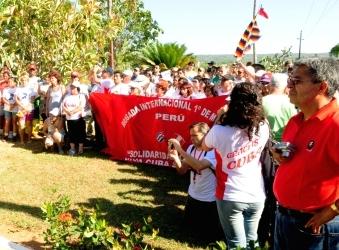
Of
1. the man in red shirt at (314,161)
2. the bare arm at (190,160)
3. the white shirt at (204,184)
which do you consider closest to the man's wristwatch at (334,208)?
the man in red shirt at (314,161)

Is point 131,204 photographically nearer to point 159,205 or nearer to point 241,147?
point 159,205

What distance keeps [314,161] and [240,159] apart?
1029mm

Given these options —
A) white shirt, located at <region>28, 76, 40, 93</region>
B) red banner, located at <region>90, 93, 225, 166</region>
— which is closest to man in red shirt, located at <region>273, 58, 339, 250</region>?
red banner, located at <region>90, 93, 225, 166</region>

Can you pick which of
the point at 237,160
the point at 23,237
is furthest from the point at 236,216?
the point at 23,237

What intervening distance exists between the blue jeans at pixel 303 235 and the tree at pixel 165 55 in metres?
24.6

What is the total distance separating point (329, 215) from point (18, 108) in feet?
29.0

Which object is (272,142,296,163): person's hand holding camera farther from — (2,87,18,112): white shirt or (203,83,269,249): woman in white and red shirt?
(2,87,18,112): white shirt

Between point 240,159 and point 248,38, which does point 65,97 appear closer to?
point 248,38

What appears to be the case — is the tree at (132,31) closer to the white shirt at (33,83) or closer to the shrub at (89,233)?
the white shirt at (33,83)

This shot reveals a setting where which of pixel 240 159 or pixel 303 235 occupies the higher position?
pixel 240 159

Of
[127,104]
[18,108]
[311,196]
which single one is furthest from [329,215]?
[18,108]

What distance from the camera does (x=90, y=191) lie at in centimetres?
671

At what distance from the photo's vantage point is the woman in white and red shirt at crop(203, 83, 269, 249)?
3.32m

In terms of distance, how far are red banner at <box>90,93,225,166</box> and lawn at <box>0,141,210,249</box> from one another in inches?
11.3
